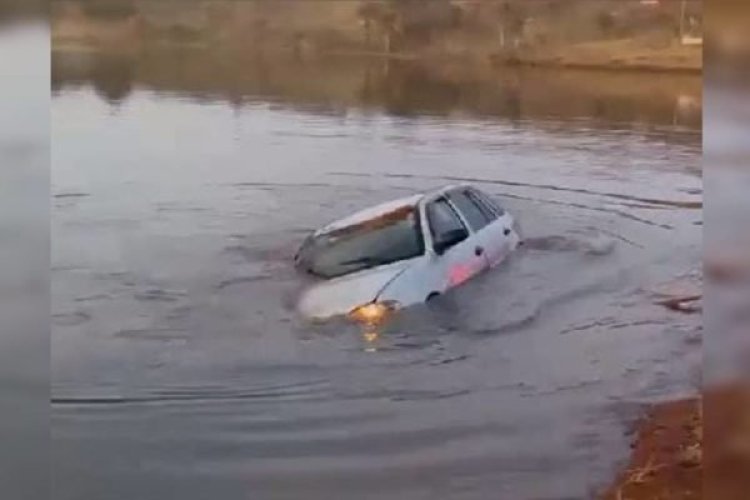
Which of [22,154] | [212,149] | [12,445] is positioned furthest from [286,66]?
[12,445]

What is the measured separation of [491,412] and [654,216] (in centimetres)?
39

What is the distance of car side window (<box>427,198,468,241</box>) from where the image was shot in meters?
1.69

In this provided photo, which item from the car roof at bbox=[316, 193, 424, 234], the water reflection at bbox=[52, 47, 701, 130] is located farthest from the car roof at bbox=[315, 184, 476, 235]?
the water reflection at bbox=[52, 47, 701, 130]

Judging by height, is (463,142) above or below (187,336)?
above

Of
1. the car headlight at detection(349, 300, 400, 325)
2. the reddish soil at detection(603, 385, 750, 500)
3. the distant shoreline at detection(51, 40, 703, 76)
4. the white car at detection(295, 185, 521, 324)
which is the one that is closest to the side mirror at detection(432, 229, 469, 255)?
Result: the white car at detection(295, 185, 521, 324)

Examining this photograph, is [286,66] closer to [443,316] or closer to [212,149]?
[212,149]

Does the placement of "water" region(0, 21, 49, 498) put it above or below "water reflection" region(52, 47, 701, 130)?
below

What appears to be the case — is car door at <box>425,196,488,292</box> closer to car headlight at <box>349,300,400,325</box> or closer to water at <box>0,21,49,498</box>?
car headlight at <box>349,300,400,325</box>

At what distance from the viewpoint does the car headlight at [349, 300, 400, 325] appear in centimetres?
166

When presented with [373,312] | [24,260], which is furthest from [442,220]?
[24,260]

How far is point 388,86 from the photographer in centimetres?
172

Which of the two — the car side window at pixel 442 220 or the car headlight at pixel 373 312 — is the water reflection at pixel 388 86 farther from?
the car headlight at pixel 373 312

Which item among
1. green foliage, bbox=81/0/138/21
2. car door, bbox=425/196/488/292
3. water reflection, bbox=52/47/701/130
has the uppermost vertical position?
green foliage, bbox=81/0/138/21

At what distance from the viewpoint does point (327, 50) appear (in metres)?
1.70
